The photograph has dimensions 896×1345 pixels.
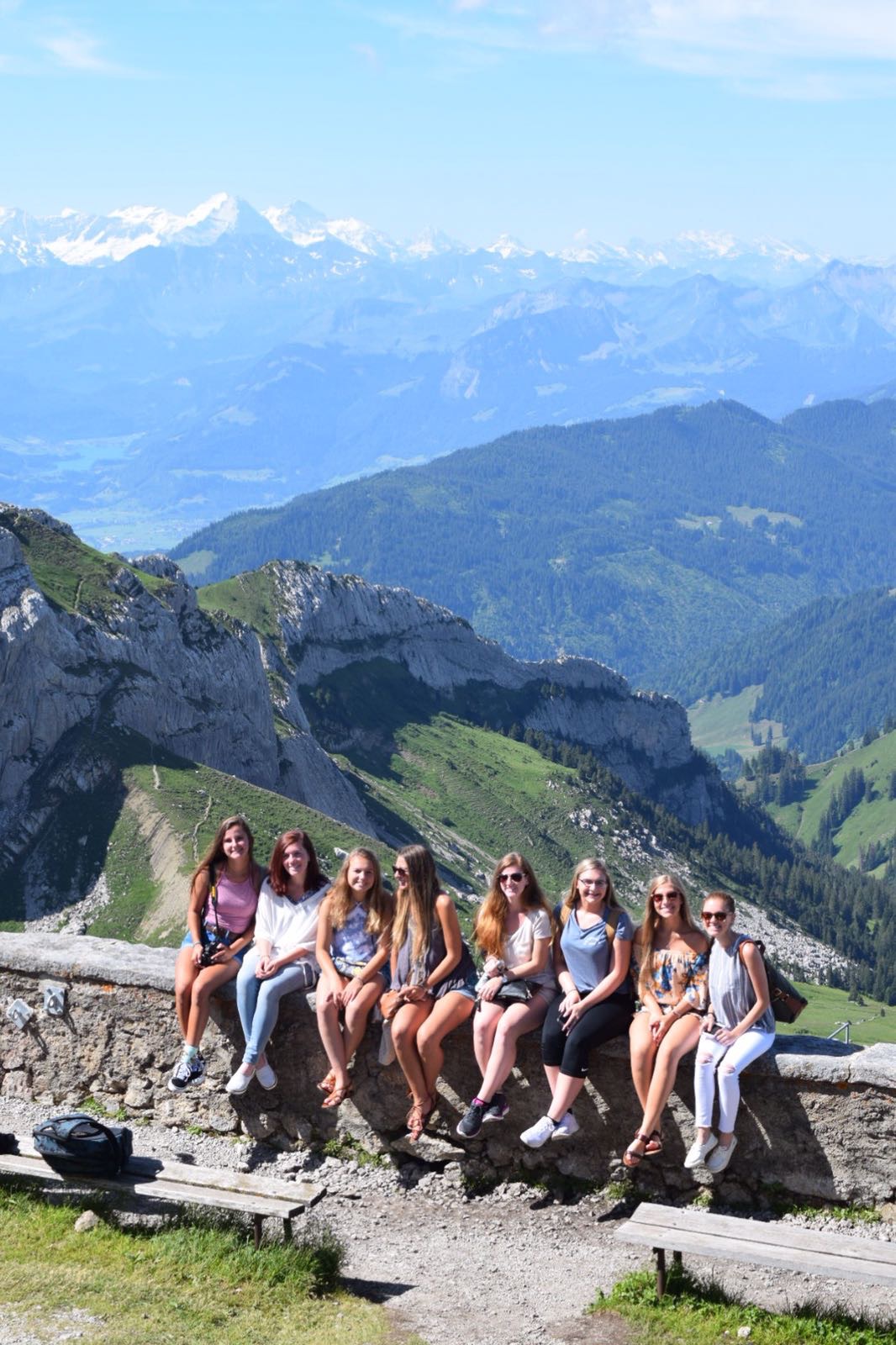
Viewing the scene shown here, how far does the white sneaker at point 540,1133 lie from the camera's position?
14016 millimetres

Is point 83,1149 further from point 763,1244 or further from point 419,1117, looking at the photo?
point 763,1244

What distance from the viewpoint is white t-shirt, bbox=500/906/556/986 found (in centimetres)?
1466

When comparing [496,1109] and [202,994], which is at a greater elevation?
[202,994]

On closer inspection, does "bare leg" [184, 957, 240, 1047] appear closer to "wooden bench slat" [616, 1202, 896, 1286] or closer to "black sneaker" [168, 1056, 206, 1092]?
"black sneaker" [168, 1056, 206, 1092]

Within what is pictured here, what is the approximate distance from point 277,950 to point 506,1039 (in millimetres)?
2845

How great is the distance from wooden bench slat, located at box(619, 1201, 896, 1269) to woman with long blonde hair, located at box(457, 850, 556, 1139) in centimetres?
230

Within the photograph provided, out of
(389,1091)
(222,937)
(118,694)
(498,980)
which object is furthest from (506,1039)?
(118,694)

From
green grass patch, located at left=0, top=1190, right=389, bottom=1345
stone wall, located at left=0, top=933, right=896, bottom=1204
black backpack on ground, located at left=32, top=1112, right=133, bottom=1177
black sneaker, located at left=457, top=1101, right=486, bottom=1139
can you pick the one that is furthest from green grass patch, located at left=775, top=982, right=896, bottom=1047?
green grass patch, located at left=0, top=1190, right=389, bottom=1345

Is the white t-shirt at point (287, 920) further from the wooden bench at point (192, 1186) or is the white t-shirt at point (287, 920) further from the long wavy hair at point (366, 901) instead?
the wooden bench at point (192, 1186)

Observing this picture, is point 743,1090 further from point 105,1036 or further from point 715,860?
point 715,860

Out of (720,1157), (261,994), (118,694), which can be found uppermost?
(118,694)

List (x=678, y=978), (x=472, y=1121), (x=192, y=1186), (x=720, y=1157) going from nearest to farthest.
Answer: (x=192, y=1186) < (x=720, y=1157) < (x=472, y=1121) < (x=678, y=978)

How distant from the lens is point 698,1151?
13727 millimetres

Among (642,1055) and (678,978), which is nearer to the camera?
(642,1055)
